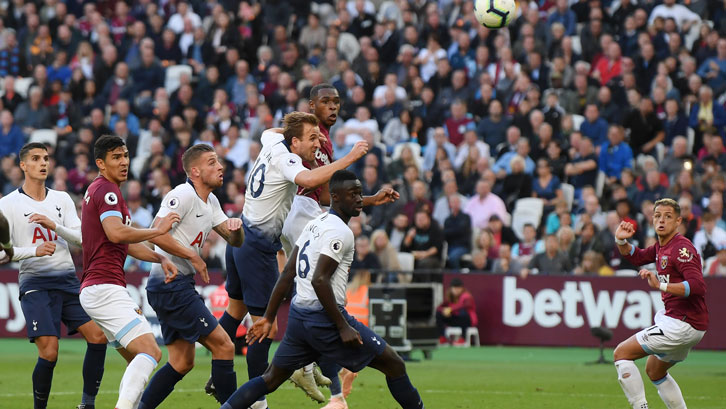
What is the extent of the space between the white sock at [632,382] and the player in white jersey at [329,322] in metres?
2.27

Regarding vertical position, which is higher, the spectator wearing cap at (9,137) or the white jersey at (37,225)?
the spectator wearing cap at (9,137)

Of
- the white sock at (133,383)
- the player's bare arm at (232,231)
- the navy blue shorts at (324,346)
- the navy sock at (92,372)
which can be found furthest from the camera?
the navy sock at (92,372)

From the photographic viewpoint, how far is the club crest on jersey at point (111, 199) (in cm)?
952

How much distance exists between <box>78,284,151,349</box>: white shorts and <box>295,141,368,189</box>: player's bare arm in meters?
1.81

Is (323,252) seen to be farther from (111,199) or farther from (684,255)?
(684,255)

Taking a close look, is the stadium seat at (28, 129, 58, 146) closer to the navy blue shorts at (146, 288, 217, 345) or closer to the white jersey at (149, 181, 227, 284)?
the white jersey at (149, 181, 227, 284)

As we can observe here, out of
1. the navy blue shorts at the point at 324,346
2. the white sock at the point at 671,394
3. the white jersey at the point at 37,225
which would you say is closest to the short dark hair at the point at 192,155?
the white jersey at the point at 37,225

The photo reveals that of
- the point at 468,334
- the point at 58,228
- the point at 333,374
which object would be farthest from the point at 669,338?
the point at 468,334

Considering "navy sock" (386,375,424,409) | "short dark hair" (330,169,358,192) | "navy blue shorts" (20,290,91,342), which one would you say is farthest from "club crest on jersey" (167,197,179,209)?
"navy sock" (386,375,424,409)

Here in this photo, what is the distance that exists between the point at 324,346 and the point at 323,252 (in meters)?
0.79

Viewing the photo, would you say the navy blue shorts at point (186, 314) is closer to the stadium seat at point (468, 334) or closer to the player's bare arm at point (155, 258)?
the player's bare arm at point (155, 258)

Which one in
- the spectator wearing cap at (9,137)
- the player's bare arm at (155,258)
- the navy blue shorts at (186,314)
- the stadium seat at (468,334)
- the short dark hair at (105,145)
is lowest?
the stadium seat at (468,334)

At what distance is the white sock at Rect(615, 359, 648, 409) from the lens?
34.2 feet

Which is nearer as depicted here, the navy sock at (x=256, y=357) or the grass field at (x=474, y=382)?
the navy sock at (x=256, y=357)
